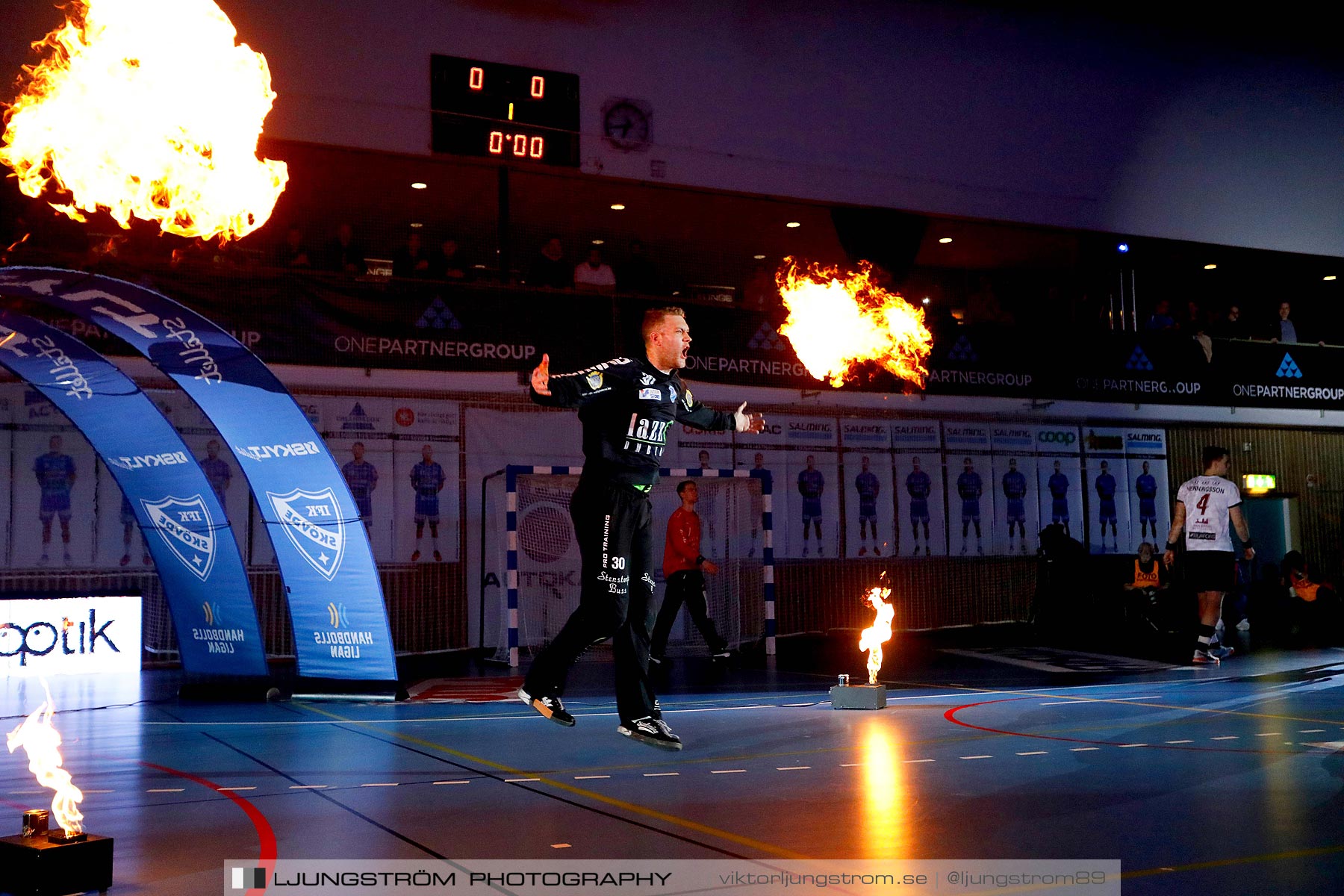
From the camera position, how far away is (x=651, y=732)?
6.47 m

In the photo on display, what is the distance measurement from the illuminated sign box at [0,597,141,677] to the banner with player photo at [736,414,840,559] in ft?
30.0

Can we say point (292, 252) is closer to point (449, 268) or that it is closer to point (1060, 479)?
point (449, 268)

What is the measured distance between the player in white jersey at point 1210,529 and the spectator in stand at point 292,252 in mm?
11345

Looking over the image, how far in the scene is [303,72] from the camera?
1577cm

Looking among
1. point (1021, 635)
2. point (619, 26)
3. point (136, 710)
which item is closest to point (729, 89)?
point (619, 26)

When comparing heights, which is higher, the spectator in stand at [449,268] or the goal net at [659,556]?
the spectator in stand at [449,268]

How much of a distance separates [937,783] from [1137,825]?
116 cm

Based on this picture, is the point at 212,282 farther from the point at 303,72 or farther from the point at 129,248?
the point at 303,72

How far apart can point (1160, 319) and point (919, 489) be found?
5.97m

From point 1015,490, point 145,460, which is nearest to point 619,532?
point 145,460

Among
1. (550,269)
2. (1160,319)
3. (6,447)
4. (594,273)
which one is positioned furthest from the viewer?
(1160,319)

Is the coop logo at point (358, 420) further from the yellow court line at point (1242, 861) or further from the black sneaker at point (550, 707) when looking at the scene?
the yellow court line at point (1242, 861)

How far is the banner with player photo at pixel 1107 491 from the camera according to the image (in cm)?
2086

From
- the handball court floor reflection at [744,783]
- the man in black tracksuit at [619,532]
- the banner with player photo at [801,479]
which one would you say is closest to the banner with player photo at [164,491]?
the handball court floor reflection at [744,783]
